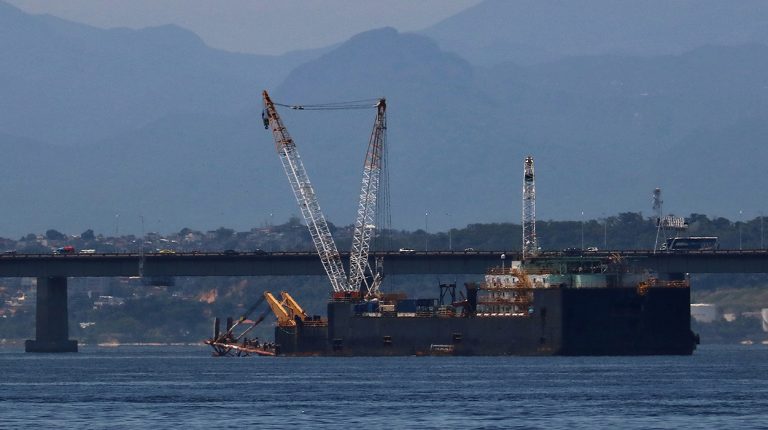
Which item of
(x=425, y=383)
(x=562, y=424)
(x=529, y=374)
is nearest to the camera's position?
(x=562, y=424)

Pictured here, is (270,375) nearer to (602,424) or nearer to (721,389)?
(721,389)

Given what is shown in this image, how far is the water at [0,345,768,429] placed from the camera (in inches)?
5148

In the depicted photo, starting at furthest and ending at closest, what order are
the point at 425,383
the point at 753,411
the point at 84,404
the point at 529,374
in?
the point at 529,374, the point at 425,383, the point at 84,404, the point at 753,411

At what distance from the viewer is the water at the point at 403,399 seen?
131 m

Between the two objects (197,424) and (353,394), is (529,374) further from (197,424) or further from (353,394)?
(197,424)

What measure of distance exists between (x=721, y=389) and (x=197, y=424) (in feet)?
164

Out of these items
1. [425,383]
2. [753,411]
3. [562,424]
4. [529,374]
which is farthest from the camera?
[529,374]

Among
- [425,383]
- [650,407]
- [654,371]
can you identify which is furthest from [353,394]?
[654,371]

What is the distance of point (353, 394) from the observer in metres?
160

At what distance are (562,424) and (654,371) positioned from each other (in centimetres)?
6670

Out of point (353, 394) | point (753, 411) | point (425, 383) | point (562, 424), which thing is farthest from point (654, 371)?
point (562, 424)

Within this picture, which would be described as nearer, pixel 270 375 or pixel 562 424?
pixel 562 424

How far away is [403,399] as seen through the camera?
152 m

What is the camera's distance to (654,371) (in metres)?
192
